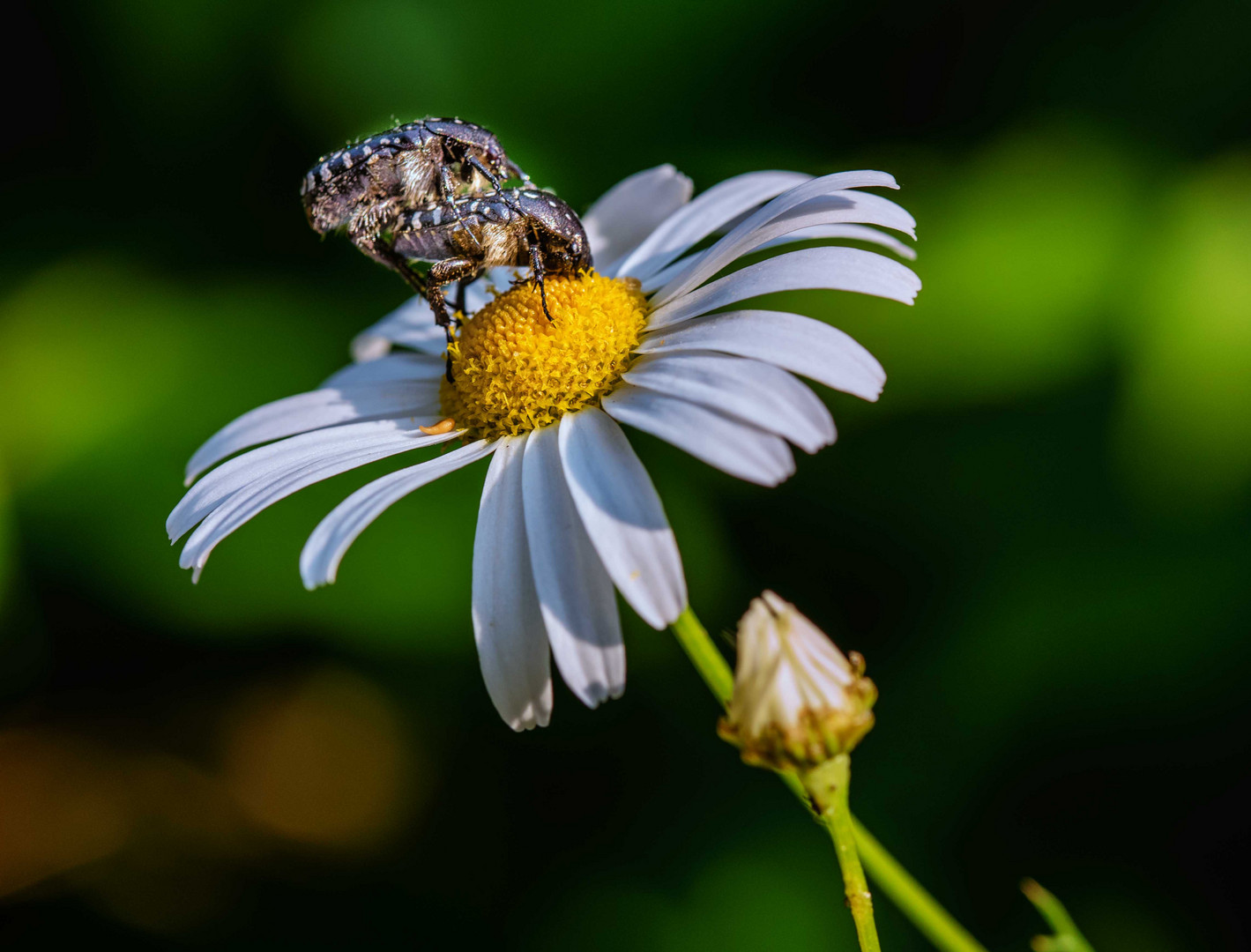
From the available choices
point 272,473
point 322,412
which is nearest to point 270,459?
point 272,473

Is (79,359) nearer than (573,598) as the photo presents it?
No

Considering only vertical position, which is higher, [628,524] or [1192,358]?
[628,524]

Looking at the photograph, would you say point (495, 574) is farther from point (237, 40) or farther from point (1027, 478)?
point (237, 40)

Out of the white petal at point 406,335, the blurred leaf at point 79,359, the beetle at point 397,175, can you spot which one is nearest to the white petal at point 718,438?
the beetle at point 397,175

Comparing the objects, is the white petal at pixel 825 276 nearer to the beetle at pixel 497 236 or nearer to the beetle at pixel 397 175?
the beetle at pixel 497 236

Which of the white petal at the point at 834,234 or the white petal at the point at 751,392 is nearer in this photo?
the white petal at the point at 751,392

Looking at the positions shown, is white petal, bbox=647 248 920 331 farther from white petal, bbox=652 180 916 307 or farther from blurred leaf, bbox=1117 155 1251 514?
blurred leaf, bbox=1117 155 1251 514

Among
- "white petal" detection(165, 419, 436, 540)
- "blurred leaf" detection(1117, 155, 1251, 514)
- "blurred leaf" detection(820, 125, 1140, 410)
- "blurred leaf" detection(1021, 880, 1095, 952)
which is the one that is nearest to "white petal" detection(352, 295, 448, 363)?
"white petal" detection(165, 419, 436, 540)

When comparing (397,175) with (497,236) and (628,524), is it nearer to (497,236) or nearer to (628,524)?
(497,236)
